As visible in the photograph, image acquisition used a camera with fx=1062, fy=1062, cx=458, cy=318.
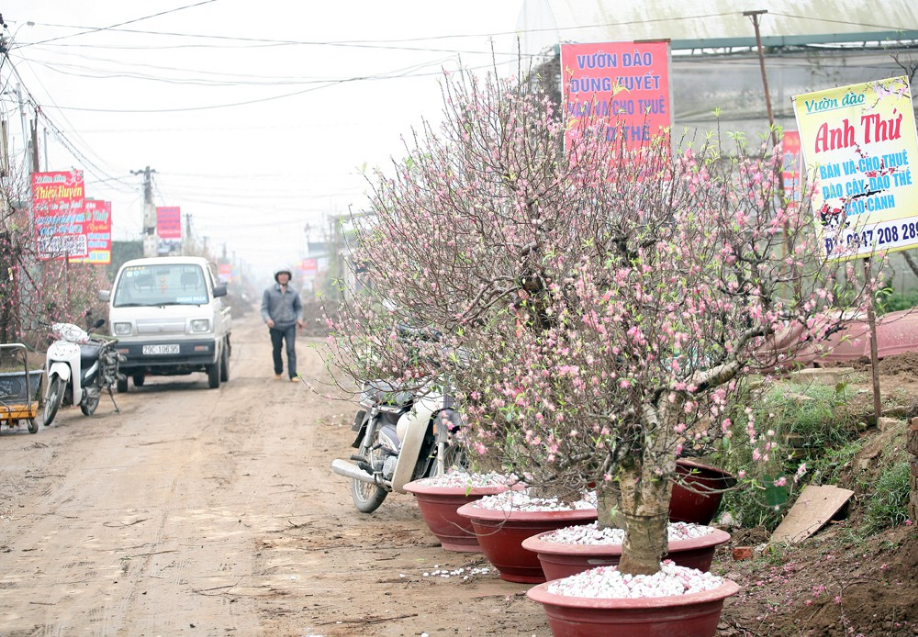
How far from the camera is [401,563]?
724cm

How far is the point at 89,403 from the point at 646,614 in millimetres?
12787

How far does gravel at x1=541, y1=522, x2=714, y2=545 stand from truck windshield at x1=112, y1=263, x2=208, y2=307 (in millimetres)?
14066

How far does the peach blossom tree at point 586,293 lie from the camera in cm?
468

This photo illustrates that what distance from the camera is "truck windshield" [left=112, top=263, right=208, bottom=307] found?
18641 millimetres

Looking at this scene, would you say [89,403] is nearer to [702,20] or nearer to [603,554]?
[603,554]

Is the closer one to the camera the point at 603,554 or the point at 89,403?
the point at 603,554

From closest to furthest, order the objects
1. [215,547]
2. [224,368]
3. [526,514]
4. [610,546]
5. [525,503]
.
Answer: [610,546], [526,514], [525,503], [215,547], [224,368]

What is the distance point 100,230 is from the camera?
3466cm

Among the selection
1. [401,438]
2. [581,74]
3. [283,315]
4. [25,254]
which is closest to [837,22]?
[581,74]

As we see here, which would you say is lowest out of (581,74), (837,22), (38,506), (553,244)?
(38,506)

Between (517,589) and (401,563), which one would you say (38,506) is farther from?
(517,589)

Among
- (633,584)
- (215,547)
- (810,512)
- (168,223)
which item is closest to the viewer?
(633,584)

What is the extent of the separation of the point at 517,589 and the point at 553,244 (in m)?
2.08

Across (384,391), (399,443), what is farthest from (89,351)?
(384,391)
